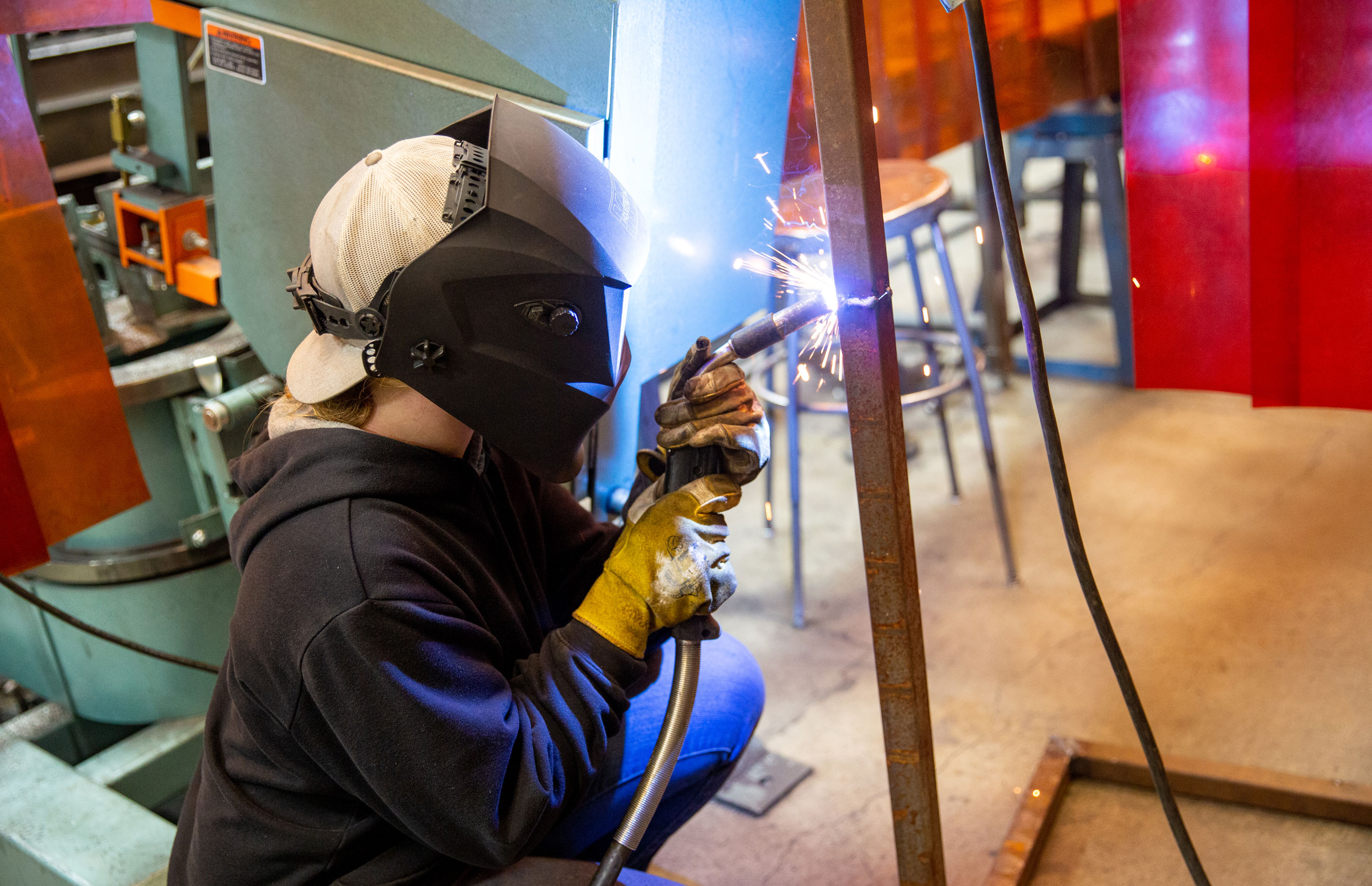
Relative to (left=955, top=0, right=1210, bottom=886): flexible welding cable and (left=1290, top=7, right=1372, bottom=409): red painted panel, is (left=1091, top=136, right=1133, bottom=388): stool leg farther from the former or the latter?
(left=955, top=0, right=1210, bottom=886): flexible welding cable

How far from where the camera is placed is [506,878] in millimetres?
1367

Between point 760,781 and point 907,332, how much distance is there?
1.38 m

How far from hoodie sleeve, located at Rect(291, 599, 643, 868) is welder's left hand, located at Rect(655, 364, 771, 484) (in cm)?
29

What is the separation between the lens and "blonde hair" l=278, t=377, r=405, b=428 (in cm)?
127

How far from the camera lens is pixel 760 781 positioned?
233cm

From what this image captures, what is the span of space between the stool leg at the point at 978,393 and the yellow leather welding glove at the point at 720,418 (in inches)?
53.2

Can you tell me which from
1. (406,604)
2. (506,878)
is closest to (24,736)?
(506,878)

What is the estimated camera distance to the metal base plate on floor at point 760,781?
7.48 feet

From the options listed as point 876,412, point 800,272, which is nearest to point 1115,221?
point 800,272

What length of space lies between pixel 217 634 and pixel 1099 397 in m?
2.94

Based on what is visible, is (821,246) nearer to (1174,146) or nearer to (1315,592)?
(1174,146)

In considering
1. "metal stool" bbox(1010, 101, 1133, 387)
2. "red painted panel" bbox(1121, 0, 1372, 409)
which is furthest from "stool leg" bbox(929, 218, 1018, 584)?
"red painted panel" bbox(1121, 0, 1372, 409)

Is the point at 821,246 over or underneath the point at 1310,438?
over

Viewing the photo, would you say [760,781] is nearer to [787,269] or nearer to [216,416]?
[787,269]
